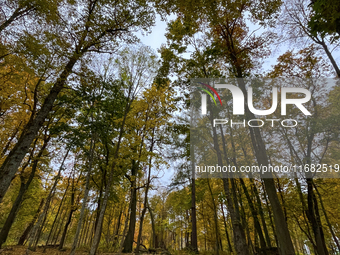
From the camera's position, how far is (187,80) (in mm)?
8859

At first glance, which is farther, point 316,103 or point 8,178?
point 316,103

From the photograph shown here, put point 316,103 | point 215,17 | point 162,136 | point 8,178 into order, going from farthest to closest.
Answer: point 162,136 < point 316,103 < point 215,17 < point 8,178

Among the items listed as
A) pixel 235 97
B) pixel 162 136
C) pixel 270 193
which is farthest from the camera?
pixel 162 136

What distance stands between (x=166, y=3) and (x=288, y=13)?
20.7 feet

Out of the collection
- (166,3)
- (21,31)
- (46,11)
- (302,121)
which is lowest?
(302,121)

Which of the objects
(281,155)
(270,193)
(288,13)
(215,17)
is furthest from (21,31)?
(281,155)

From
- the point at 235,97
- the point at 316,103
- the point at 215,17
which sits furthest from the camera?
the point at 316,103

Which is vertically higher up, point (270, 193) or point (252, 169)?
point (252, 169)

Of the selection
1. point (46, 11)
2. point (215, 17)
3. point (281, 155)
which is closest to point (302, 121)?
point (281, 155)

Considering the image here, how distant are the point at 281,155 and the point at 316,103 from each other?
3.80 meters

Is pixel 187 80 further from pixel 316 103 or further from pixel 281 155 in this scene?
pixel 281 155

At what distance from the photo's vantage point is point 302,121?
28.5ft

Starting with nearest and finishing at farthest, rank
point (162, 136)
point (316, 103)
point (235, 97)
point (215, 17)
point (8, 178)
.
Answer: point (8, 178) < point (215, 17) < point (235, 97) < point (316, 103) < point (162, 136)

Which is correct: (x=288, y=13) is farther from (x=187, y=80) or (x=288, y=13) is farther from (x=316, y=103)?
(x=187, y=80)
